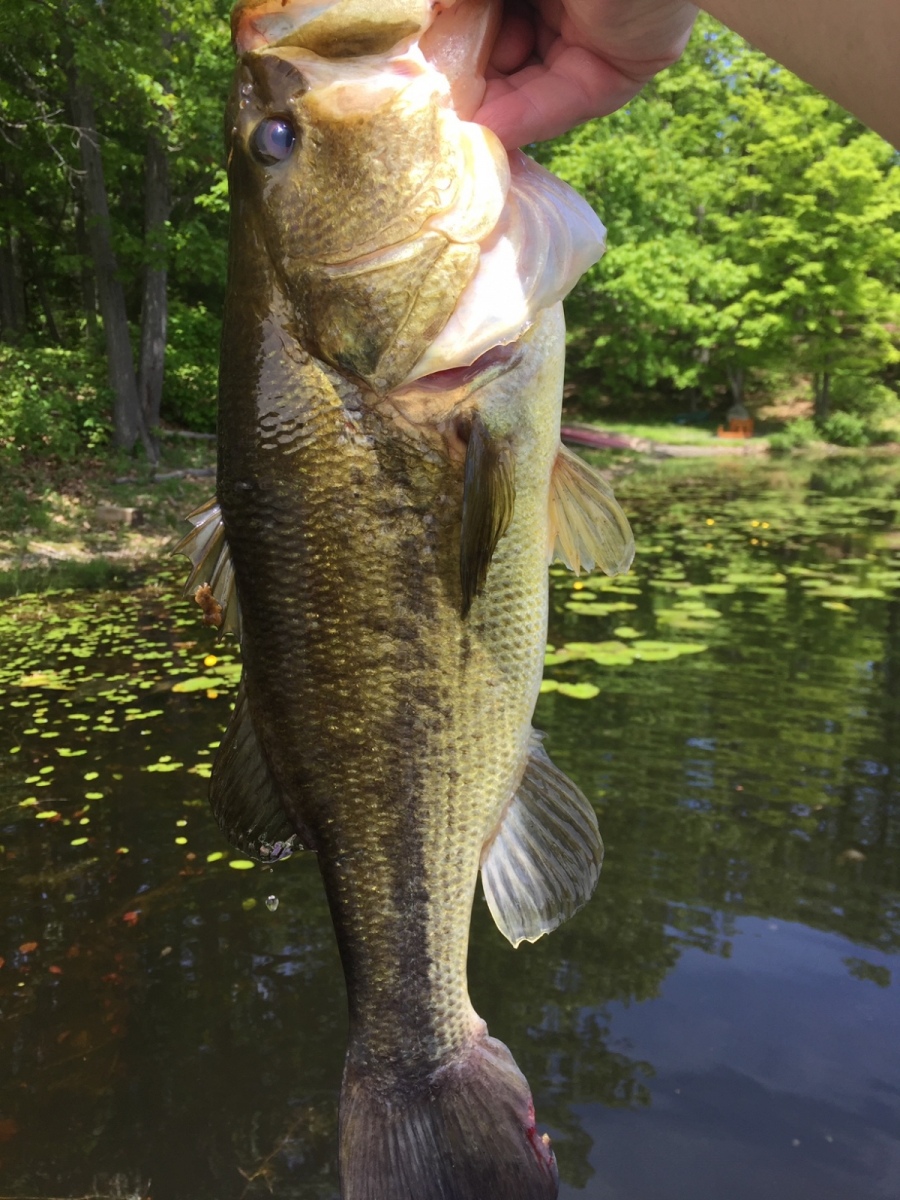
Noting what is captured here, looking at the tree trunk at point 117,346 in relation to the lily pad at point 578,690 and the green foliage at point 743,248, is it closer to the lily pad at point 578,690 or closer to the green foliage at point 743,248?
the lily pad at point 578,690

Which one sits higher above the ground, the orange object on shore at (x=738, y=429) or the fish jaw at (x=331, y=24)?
the orange object on shore at (x=738, y=429)

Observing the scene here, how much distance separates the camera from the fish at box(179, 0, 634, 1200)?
169cm

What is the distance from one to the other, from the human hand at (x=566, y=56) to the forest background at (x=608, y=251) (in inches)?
526

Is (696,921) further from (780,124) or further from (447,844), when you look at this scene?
(780,124)

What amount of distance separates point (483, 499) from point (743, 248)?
1312 inches

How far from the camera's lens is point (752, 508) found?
1661cm

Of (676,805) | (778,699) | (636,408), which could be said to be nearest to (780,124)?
(636,408)

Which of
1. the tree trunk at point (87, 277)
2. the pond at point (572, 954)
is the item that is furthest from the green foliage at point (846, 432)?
the pond at point (572, 954)

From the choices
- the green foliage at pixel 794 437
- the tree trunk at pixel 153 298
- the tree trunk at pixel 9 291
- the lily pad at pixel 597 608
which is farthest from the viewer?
the green foliage at pixel 794 437

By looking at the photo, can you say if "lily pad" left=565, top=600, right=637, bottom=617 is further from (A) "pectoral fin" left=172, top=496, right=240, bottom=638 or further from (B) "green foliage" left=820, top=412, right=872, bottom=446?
(B) "green foliage" left=820, top=412, right=872, bottom=446

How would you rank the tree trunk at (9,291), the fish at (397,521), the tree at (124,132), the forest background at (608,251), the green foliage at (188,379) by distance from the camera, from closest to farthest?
the fish at (397,521) → the tree at (124,132) → the forest background at (608,251) → the green foliage at (188,379) → the tree trunk at (9,291)

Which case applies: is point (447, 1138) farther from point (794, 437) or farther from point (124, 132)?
point (794, 437)

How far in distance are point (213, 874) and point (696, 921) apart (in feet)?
8.38

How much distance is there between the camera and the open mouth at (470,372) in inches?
69.2
